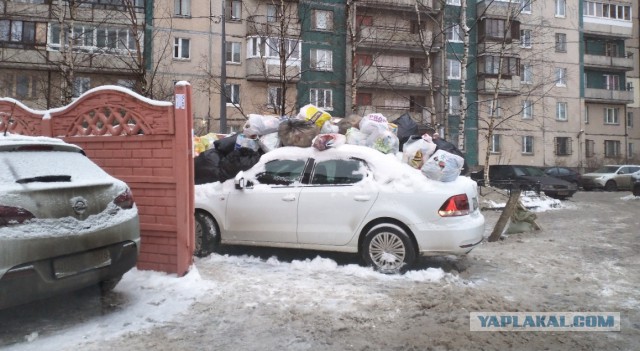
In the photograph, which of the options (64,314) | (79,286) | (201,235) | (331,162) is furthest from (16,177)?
(331,162)

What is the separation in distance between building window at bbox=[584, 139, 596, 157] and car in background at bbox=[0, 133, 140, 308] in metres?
42.6

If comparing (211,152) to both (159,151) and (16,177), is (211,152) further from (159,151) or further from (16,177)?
(16,177)

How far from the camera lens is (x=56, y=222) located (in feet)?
12.1

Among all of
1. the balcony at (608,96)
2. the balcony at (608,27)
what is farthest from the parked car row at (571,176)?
the balcony at (608,27)

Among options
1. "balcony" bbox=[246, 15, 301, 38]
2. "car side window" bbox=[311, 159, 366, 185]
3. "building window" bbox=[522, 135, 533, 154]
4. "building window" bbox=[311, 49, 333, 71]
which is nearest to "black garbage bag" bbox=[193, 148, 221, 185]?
"car side window" bbox=[311, 159, 366, 185]

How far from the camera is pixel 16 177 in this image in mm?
3598

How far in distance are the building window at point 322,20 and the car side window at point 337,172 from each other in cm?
2666

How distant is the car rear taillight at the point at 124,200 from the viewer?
14.2ft

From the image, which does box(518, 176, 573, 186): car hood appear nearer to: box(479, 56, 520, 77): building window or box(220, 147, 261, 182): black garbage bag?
A: box(479, 56, 520, 77): building window

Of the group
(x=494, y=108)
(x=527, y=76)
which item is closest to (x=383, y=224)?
(x=494, y=108)

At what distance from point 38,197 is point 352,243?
11.6 ft

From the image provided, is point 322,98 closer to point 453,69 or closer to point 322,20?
point 322,20

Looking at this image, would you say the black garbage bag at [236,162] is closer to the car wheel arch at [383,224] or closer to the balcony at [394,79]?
the car wheel arch at [383,224]

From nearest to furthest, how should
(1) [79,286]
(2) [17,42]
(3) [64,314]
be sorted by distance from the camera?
(1) [79,286]
(3) [64,314]
(2) [17,42]
